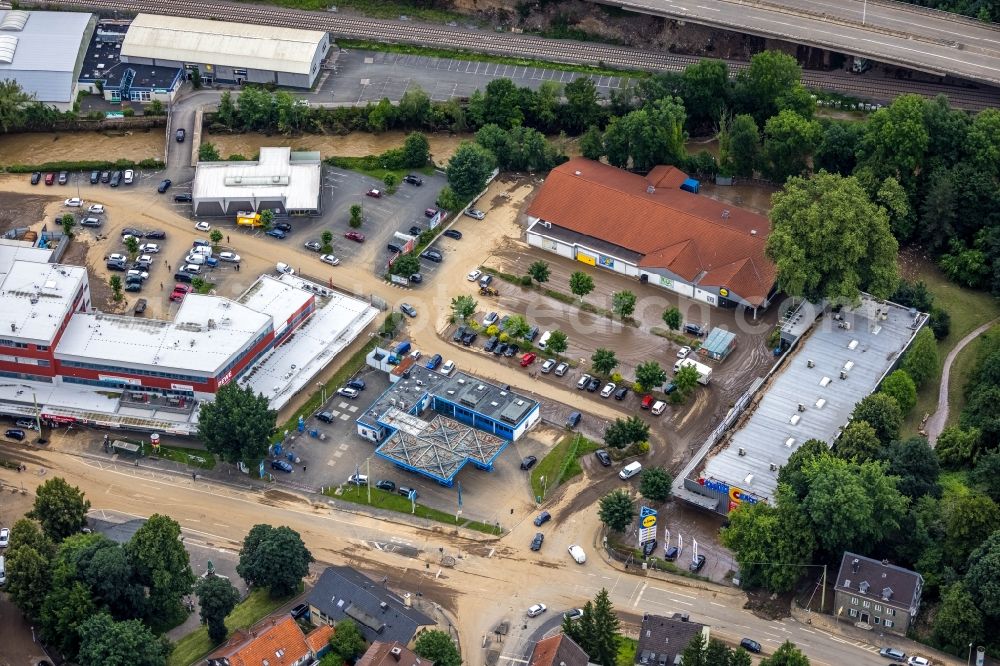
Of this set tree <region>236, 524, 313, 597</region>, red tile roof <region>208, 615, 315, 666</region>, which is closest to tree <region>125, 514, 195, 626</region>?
tree <region>236, 524, 313, 597</region>

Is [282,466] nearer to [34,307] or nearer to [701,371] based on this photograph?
[34,307]

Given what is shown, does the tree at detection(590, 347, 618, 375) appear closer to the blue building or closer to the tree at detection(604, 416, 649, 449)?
the blue building

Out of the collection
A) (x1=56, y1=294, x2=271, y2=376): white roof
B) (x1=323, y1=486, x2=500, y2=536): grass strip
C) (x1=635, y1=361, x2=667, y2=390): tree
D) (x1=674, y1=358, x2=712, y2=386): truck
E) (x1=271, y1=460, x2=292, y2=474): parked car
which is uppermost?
(x1=56, y1=294, x2=271, y2=376): white roof

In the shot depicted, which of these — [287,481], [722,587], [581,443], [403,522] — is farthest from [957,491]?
[287,481]

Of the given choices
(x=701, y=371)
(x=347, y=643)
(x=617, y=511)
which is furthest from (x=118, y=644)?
(x=701, y=371)

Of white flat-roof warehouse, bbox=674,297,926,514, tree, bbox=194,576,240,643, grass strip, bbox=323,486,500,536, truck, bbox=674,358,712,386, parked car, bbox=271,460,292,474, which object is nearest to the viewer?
tree, bbox=194,576,240,643

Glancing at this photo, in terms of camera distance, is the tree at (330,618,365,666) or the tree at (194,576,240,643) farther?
the tree at (194,576,240,643)

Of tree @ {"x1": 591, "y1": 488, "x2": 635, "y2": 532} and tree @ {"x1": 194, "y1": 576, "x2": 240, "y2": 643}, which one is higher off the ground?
tree @ {"x1": 591, "y1": 488, "x2": 635, "y2": 532}
